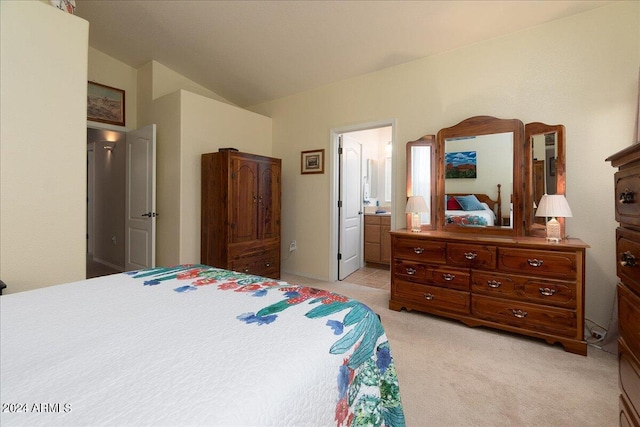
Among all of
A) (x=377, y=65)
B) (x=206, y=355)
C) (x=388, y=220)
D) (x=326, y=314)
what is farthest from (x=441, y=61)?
(x=206, y=355)

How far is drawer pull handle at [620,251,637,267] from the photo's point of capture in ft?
2.75

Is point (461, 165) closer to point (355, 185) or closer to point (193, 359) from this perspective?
point (355, 185)

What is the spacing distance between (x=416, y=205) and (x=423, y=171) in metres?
0.44

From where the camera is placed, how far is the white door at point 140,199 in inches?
135

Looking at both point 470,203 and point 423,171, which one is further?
point 423,171

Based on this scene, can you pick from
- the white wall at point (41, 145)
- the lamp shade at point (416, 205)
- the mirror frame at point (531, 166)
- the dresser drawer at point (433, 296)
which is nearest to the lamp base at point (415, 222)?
the lamp shade at point (416, 205)

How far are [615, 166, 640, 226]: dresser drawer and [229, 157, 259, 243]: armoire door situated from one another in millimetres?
3042

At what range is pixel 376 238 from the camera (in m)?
4.64

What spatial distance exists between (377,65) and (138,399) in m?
3.57

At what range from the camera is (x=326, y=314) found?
0.92 m

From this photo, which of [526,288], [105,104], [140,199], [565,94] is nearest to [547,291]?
[526,288]

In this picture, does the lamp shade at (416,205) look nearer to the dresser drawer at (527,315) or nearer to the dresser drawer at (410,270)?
the dresser drawer at (410,270)

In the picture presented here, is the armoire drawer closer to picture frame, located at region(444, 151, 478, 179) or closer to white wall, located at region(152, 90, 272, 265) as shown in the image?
picture frame, located at region(444, 151, 478, 179)

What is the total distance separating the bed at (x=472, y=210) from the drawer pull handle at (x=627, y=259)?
6.05ft
